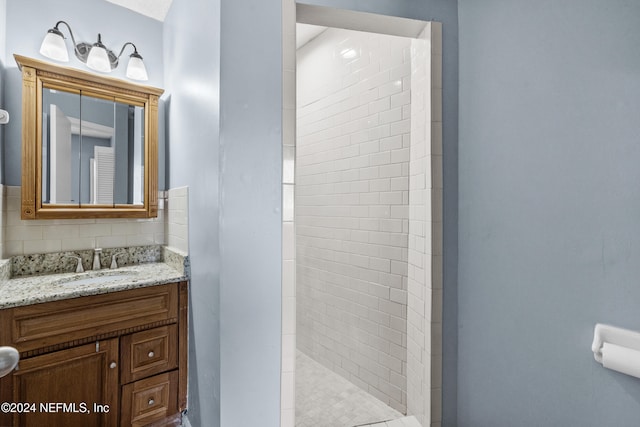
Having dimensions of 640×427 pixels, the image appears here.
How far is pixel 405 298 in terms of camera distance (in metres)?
1.96

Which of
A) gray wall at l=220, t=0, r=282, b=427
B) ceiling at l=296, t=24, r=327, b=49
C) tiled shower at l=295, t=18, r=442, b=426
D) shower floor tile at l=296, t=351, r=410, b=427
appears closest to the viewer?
gray wall at l=220, t=0, r=282, b=427

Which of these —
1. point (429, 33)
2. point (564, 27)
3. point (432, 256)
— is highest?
point (429, 33)

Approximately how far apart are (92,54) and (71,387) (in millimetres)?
1864

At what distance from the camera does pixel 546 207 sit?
1.14m

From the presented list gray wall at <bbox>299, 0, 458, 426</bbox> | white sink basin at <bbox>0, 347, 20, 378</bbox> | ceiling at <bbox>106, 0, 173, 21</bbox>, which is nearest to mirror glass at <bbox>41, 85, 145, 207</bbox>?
ceiling at <bbox>106, 0, 173, 21</bbox>

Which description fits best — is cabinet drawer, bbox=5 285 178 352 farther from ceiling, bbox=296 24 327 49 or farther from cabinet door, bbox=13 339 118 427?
ceiling, bbox=296 24 327 49

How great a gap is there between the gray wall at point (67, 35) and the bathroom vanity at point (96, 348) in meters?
0.81

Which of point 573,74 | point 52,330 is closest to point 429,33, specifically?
point 573,74

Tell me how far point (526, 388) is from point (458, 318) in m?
0.36

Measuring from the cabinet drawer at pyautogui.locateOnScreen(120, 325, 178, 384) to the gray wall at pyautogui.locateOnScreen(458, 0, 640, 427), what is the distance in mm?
1521

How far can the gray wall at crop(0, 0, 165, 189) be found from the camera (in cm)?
176

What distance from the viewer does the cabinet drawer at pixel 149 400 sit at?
1636 millimetres

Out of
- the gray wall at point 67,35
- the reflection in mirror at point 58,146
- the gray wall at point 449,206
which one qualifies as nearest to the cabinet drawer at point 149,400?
the reflection in mirror at point 58,146

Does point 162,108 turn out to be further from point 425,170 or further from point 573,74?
point 573,74
